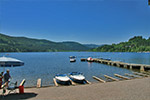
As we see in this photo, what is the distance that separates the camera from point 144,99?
33.9ft

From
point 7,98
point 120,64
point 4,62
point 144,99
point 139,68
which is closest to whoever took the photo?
point 144,99

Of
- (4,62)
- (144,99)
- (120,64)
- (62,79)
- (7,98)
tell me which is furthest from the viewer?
(120,64)

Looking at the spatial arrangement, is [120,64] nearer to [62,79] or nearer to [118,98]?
[62,79]

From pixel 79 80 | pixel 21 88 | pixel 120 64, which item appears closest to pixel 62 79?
pixel 79 80

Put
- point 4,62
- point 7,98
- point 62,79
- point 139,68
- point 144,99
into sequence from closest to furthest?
point 144,99, point 7,98, point 4,62, point 62,79, point 139,68

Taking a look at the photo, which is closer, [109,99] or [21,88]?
[109,99]

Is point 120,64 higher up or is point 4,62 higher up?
point 4,62

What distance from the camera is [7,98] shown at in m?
11.2

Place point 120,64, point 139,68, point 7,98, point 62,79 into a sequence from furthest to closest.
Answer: point 120,64
point 139,68
point 62,79
point 7,98

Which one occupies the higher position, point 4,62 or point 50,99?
point 4,62

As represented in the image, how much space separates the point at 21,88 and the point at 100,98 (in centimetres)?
733

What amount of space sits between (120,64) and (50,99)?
4072 centimetres

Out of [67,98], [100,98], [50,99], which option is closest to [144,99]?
[100,98]

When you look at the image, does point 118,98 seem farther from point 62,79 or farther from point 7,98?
point 62,79
